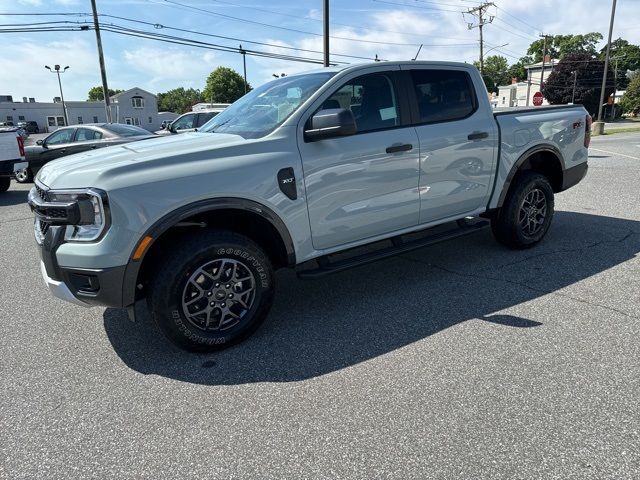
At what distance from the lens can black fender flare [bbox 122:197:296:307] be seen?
2.97 meters

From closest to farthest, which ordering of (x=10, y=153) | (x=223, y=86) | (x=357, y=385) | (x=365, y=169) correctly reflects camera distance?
(x=357, y=385) < (x=365, y=169) < (x=10, y=153) < (x=223, y=86)

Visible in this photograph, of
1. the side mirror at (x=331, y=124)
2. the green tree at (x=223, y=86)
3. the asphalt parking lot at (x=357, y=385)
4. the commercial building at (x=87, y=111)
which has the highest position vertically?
the green tree at (x=223, y=86)

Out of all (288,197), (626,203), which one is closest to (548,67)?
(626,203)

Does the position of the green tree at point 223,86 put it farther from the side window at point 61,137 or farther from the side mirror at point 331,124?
the side mirror at point 331,124

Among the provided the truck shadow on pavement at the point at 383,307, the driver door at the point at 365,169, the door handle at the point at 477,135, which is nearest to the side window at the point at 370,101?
the driver door at the point at 365,169

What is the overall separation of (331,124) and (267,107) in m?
0.89

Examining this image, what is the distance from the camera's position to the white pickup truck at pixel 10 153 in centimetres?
1027

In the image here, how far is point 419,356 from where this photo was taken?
10.4ft

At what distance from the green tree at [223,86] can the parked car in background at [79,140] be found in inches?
3549

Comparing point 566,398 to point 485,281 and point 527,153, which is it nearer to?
point 485,281

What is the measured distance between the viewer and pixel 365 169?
3748mm

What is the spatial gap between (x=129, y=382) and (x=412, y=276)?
2.78 metres

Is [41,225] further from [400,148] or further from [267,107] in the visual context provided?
[400,148]

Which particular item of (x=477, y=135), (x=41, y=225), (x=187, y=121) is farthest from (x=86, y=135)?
(x=477, y=135)
